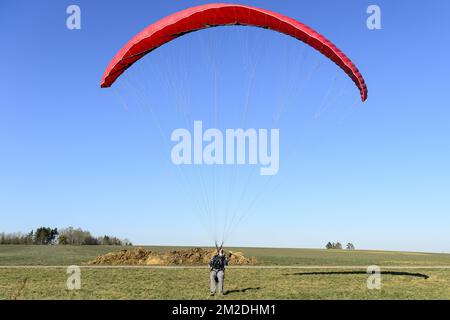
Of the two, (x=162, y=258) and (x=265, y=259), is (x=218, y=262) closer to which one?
(x=162, y=258)

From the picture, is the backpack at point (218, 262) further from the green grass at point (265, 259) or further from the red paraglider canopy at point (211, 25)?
the green grass at point (265, 259)

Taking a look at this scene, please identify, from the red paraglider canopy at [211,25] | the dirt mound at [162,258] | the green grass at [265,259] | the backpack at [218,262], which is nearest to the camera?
the red paraglider canopy at [211,25]

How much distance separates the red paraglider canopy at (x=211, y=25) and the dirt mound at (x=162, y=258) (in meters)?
25.8

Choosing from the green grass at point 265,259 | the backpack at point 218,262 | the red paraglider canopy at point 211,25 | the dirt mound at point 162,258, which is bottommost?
the green grass at point 265,259

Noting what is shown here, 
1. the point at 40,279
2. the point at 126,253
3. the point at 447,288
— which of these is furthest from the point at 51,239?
the point at 447,288

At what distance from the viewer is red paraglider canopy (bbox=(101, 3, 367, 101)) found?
672 inches

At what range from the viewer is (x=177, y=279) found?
25828 mm

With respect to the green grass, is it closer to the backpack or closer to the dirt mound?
the dirt mound

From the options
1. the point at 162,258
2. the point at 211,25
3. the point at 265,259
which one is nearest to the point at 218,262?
the point at 211,25

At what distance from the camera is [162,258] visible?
1667 inches

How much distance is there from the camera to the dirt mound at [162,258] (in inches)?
1629

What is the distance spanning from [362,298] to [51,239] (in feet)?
442

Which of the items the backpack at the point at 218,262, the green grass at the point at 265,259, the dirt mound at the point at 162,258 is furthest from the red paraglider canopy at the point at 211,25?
the dirt mound at the point at 162,258
